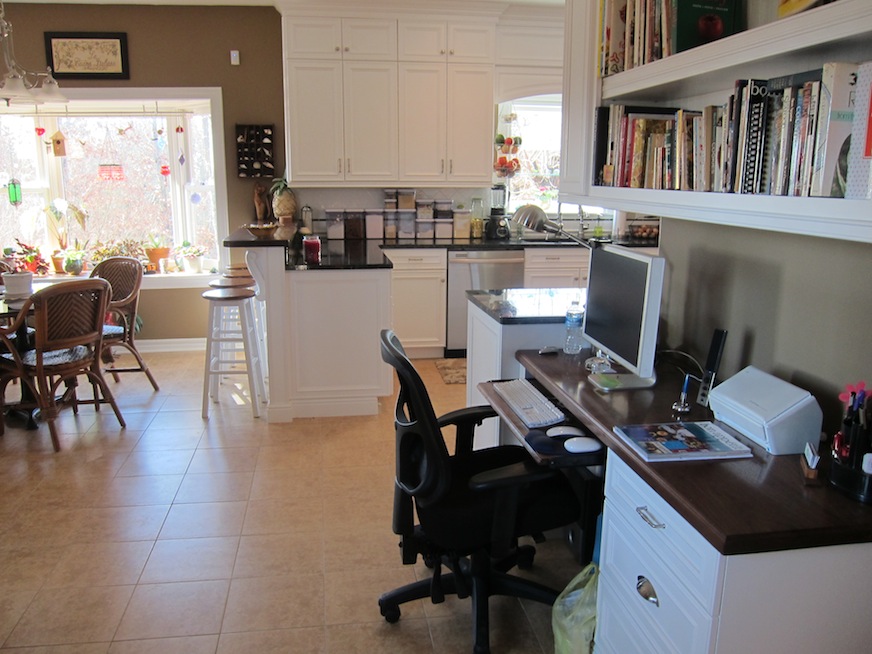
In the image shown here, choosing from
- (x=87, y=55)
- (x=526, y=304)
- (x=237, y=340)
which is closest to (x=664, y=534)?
(x=526, y=304)

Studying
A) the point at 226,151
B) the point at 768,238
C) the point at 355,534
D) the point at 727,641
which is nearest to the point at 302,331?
the point at 355,534

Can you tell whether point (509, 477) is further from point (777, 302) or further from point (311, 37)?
point (311, 37)

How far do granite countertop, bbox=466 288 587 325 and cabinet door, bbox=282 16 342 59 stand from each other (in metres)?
2.75

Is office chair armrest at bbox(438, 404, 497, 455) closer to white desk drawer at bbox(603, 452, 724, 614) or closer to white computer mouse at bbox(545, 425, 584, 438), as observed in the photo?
white computer mouse at bbox(545, 425, 584, 438)

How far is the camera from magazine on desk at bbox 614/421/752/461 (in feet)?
5.27

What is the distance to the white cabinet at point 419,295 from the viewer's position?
5.28 meters

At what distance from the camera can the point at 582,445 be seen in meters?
1.92

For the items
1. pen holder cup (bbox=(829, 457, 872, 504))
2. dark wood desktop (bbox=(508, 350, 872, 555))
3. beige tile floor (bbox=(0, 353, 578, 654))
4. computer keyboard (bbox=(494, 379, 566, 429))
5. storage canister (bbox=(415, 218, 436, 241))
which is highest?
storage canister (bbox=(415, 218, 436, 241))

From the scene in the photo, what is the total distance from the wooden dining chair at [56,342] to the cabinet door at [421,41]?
9.02 ft

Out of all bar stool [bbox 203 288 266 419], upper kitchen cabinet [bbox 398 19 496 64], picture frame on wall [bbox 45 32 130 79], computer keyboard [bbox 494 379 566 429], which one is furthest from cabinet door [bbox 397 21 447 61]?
computer keyboard [bbox 494 379 566 429]

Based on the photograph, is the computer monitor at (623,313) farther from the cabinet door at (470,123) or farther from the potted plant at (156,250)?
the potted plant at (156,250)

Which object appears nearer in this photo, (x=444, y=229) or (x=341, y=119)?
(x=341, y=119)

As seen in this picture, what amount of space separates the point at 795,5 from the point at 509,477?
131 centimetres

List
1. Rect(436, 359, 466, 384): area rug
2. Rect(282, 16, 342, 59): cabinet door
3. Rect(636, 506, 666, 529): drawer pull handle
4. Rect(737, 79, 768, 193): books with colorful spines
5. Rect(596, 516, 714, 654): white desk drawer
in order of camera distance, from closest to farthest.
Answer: Rect(596, 516, 714, 654): white desk drawer
Rect(636, 506, 666, 529): drawer pull handle
Rect(737, 79, 768, 193): books with colorful spines
Rect(436, 359, 466, 384): area rug
Rect(282, 16, 342, 59): cabinet door
